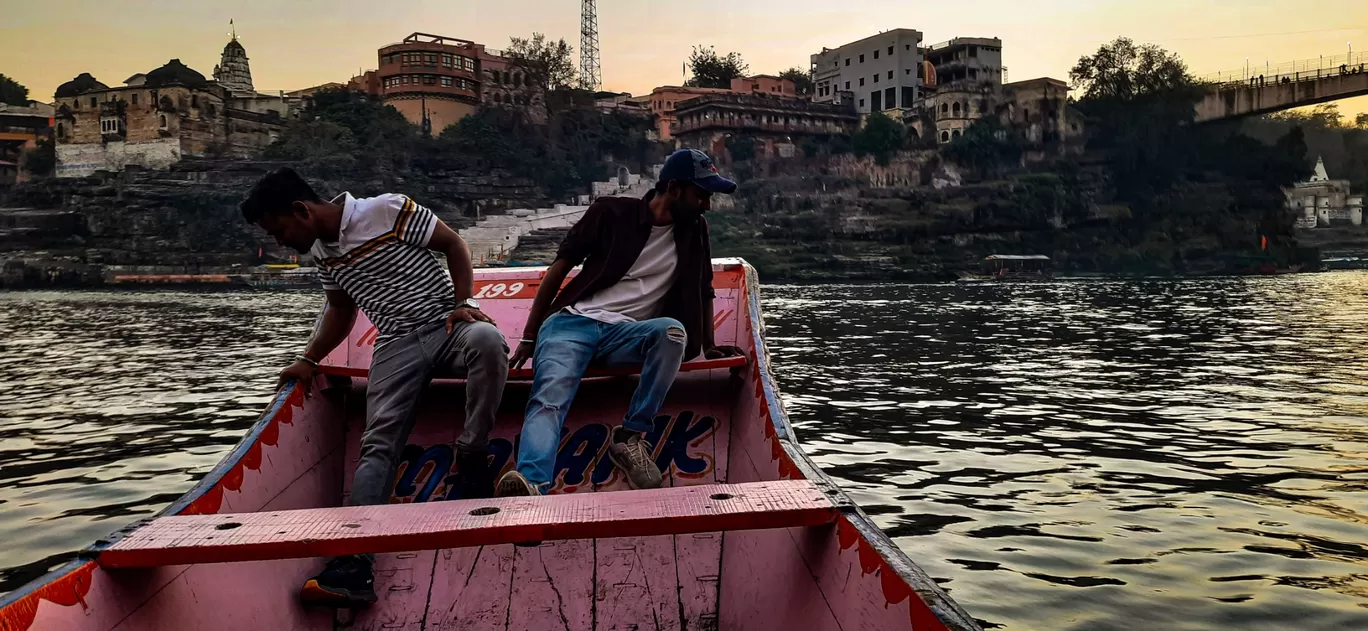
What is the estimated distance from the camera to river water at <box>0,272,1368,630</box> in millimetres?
4934

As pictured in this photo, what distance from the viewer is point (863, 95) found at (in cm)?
8719

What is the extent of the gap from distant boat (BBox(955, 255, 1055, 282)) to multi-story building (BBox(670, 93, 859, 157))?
23.8 metres

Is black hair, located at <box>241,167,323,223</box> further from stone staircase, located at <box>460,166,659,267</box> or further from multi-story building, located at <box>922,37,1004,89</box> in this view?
multi-story building, located at <box>922,37,1004,89</box>

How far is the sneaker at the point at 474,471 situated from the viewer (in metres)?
3.62

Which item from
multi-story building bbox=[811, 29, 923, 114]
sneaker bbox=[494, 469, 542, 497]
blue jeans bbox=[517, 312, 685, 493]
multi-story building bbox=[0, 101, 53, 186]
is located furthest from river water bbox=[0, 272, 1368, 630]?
multi-story building bbox=[0, 101, 53, 186]

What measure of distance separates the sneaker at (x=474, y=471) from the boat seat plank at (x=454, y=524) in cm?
105

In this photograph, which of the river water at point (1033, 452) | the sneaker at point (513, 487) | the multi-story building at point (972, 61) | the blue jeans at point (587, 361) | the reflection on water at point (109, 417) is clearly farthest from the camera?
the multi-story building at point (972, 61)

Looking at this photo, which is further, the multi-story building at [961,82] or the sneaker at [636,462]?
Answer: the multi-story building at [961,82]

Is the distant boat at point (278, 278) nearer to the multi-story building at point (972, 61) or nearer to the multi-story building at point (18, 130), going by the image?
the multi-story building at point (18, 130)

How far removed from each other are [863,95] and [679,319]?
87.0m

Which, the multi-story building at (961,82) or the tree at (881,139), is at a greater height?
the multi-story building at (961,82)

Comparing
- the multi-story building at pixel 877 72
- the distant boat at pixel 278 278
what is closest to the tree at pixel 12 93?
the distant boat at pixel 278 278

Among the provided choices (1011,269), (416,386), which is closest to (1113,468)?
(416,386)

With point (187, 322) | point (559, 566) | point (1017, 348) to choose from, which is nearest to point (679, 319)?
point (559, 566)
